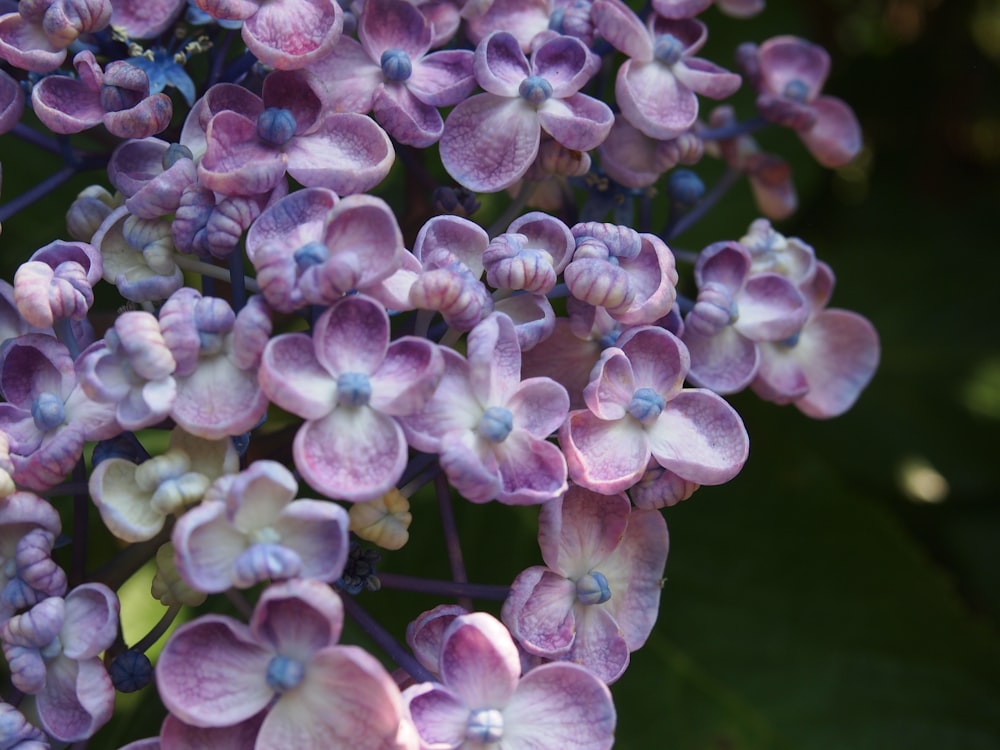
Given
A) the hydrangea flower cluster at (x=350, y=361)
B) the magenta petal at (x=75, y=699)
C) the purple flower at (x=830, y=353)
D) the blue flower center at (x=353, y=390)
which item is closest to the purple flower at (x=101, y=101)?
the hydrangea flower cluster at (x=350, y=361)

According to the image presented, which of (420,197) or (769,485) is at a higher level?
(420,197)

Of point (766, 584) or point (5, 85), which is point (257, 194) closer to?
point (5, 85)

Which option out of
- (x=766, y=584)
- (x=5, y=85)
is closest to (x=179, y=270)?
(x=5, y=85)

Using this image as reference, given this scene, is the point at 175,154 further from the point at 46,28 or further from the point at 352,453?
the point at 352,453

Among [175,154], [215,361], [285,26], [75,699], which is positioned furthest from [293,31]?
[75,699]

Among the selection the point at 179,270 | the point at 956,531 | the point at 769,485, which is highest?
the point at 179,270

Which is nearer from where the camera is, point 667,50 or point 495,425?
point 495,425
